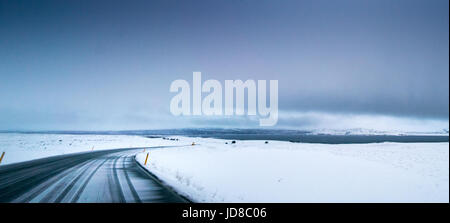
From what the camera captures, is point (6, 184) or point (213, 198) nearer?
point (213, 198)

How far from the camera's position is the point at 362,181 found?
10602 mm

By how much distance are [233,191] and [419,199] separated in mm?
6794
